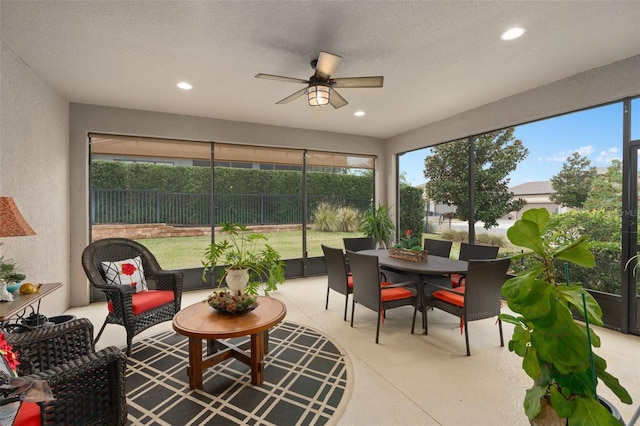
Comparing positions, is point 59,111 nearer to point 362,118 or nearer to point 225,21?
point 225,21

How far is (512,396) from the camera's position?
2.11 m

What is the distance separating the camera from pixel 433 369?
2.47 metres

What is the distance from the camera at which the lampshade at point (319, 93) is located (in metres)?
2.83

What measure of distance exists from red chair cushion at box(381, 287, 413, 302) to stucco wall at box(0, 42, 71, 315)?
3.44 m

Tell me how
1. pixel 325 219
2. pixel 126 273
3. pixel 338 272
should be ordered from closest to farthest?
pixel 126 273 < pixel 338 272 < pixel 325 219

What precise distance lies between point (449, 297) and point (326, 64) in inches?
95.8

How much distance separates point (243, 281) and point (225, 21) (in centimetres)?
210

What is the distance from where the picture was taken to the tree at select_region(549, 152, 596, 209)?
3.47 m

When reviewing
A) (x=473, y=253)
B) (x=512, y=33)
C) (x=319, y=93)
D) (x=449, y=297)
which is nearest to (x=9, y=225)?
(x=319, y=93)

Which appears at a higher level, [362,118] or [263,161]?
[362,118]

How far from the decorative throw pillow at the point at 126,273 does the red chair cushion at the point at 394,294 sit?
2604mm

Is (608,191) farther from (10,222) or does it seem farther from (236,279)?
(10,222)

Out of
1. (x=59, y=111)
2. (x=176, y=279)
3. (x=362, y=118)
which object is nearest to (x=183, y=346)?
(x=176, y=279)

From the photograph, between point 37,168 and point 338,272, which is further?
point 338,272
